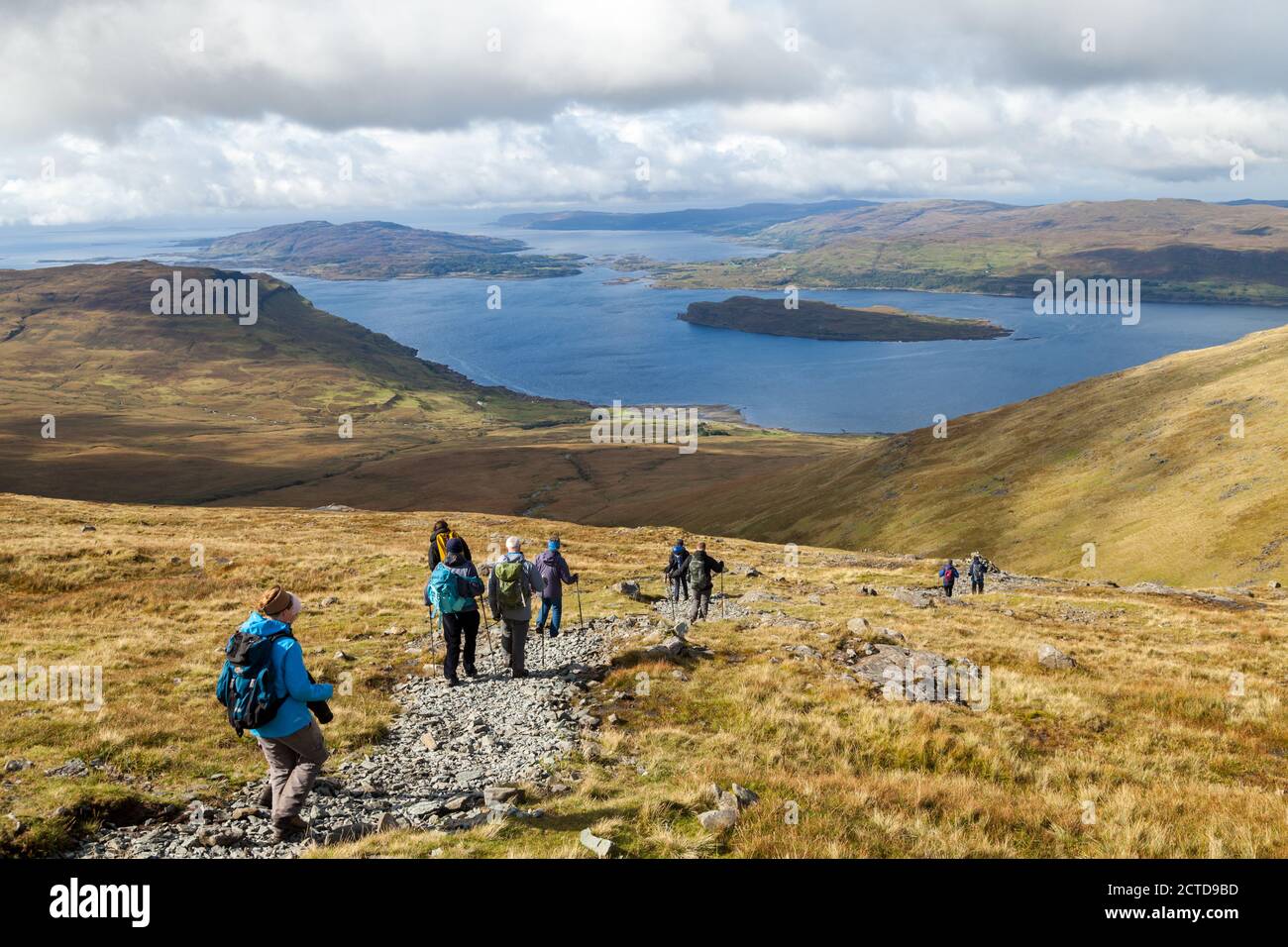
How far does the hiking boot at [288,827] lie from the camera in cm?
930

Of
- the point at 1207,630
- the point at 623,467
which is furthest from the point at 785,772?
the point at 623,467

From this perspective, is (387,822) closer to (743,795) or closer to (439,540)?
(743,795)

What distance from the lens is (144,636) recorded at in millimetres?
20875

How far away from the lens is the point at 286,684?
8930 millimetres

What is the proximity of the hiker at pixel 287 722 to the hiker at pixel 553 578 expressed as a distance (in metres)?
9.83

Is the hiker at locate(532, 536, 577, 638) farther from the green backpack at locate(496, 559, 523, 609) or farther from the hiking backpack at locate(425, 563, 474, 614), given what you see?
the hiking backpack at locate(425, 563, 474, 614)

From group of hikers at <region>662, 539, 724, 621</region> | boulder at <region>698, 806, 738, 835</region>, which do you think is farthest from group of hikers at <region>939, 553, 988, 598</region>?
boulder at <region>698, 806, 738, 835</region>

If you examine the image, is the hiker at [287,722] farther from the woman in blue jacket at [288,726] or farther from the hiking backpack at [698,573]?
the hiking backpack at [698,573]

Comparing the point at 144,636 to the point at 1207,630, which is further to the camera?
the point at 1207,630

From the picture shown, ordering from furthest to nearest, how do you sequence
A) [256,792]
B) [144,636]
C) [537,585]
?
[144,636]
[537,585]
[256,792]

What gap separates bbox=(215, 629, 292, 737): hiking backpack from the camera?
868 cm

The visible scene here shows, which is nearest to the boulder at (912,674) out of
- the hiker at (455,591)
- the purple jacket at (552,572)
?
the purple jacket at (552,572)
